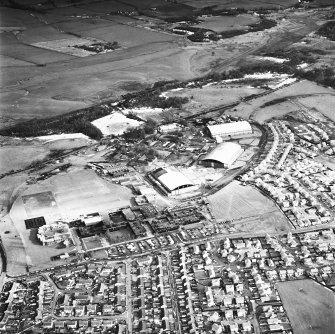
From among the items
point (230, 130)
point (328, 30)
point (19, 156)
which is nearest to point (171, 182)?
point (230, 130)

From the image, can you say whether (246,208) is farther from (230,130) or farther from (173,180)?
(230,130)

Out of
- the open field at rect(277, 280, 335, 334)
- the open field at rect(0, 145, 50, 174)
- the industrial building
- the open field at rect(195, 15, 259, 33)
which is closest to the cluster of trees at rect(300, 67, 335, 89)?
the open field at rect(195, 15, 259, 33)

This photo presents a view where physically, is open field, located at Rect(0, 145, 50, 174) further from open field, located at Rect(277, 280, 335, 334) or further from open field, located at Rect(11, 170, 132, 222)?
open field, located at Rect(277, 280, 335, 334)

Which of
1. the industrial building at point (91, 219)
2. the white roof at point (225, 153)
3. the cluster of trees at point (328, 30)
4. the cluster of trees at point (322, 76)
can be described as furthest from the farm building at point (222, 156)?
the cluster of trees at point (328, 30)

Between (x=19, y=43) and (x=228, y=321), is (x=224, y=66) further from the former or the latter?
(x=228, y=321)

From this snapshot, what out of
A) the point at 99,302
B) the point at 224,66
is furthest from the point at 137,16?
the point at 99,302

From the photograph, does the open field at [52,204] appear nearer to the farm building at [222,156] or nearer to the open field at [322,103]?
the farm building at [222,156]
